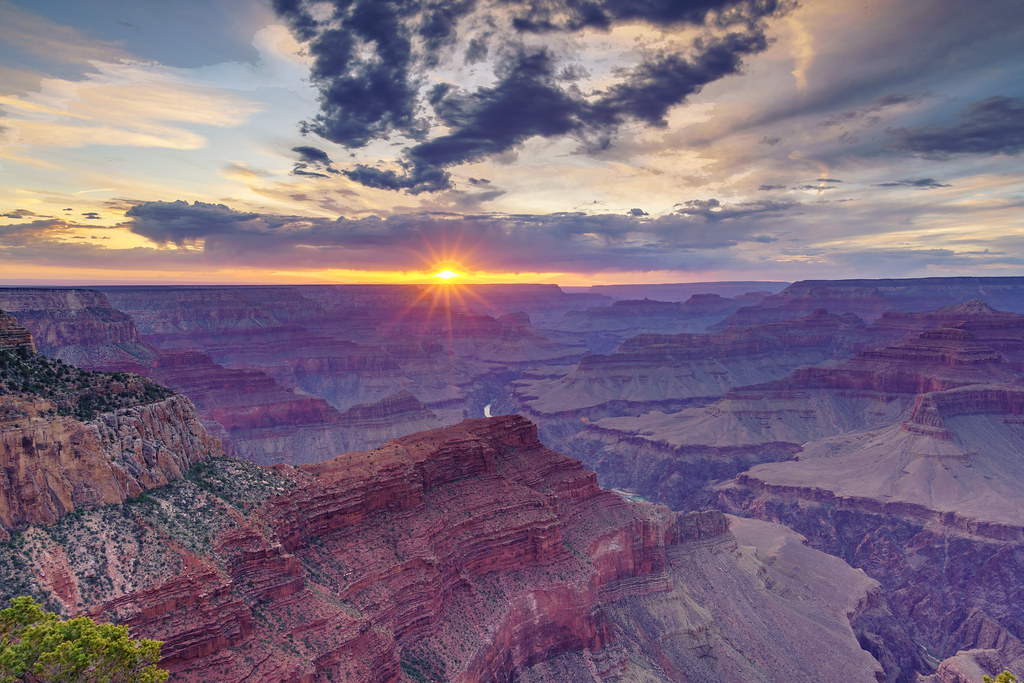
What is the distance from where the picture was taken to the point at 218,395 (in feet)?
458

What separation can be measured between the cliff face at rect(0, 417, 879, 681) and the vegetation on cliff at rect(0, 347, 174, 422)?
259 inches

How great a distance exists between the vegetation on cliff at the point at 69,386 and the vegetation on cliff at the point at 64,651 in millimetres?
16942

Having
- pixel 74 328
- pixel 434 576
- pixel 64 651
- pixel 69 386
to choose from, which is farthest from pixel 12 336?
pixel 74 328

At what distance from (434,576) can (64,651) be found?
2726 centimetres

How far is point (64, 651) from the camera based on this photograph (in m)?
18.9

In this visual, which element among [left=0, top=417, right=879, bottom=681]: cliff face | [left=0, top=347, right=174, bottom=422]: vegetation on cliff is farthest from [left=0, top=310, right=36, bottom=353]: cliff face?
[left=0, top=417, right=879, bottom=681]: cliff face

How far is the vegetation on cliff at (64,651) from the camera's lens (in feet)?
61.2

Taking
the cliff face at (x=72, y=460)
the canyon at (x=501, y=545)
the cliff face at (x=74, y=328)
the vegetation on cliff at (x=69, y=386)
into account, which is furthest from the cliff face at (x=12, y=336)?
the cliff face at (x=74, y=328)

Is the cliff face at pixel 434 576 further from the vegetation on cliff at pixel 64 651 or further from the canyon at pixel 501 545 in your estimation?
the vegetation on cliff at pixel 64 651

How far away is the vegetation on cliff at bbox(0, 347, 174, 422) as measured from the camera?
33.4 metres

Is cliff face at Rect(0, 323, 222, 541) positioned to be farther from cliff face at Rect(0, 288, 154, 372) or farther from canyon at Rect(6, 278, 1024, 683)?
cliff face at Rect(0, 288, 154, 372)

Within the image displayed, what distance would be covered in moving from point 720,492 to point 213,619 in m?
110

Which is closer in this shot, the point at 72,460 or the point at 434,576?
the point at 72,460

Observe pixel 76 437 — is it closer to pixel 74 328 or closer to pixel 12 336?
pixel 12 336
